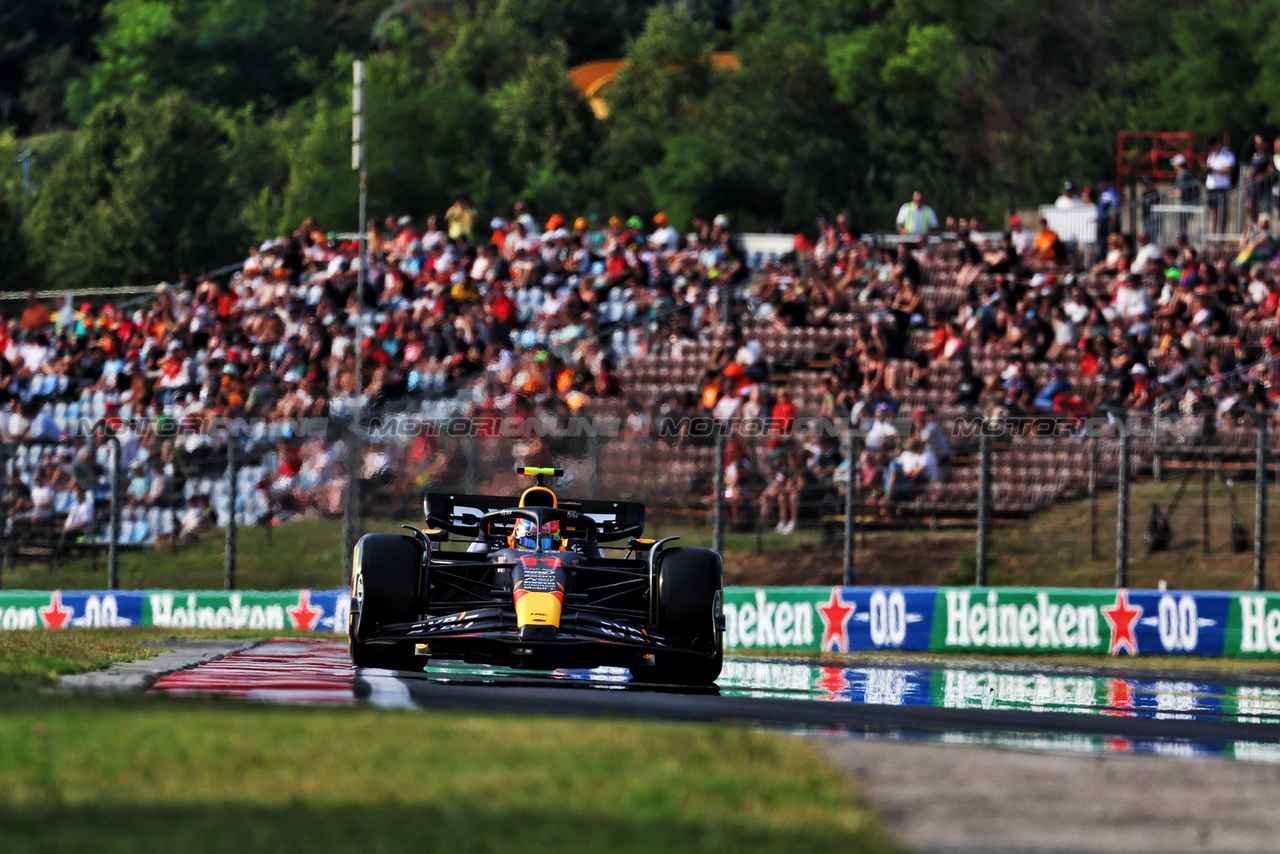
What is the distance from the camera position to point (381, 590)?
11.5 m

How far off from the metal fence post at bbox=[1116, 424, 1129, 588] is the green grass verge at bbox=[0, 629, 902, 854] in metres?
10.1

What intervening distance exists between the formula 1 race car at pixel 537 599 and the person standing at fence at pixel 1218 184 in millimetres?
17071

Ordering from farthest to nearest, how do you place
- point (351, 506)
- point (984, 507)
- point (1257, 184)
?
point (1257, 184) → point (351, 506) → point (984, 507)

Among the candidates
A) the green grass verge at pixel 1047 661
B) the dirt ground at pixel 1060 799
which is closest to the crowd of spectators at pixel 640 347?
the green grass verge at pixel 1047 661

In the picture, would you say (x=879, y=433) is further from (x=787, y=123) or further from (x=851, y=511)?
(x=787, y=123)

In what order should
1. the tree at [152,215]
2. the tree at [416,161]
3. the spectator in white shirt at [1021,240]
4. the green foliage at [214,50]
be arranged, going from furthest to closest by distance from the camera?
the green foliage at [214,50] < the tree at [152,215] < the tree at [416,161] < the spectator in white shirt at [1021,240]

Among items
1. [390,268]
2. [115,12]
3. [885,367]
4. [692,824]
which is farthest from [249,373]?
[115,12]

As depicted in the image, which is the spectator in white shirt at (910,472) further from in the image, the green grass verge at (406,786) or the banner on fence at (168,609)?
the green grass verge at (406,786)

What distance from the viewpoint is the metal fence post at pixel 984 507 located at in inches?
684

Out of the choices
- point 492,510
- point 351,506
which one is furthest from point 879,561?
point 492,510

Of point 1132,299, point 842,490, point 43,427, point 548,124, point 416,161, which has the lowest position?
point 842,490

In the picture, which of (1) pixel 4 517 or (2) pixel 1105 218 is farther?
(2) pixel 1105 218

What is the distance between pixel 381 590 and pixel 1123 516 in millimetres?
8243

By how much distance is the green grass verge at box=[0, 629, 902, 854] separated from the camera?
5422mm
